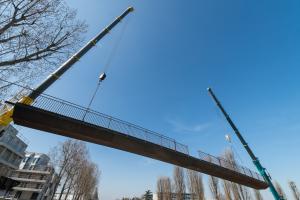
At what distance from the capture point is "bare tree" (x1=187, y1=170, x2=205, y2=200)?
32525 mm

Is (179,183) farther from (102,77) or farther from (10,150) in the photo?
(10,150)

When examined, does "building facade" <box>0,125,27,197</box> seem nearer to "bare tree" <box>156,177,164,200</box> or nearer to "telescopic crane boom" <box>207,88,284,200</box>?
"bare tree" <box>156,177,164,200</box>

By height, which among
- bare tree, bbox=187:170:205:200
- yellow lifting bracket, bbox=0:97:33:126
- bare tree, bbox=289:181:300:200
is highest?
bare tree, bbox=289:181:300:200

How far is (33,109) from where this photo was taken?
33.6ft

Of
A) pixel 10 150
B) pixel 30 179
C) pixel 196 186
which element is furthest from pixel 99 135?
pixel 30 179

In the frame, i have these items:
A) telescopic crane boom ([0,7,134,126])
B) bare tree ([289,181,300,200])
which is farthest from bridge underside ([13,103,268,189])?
bare tree ([289,181,300,200])

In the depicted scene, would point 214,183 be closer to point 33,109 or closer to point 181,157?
point 181,157

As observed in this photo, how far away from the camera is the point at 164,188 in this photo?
151 feet

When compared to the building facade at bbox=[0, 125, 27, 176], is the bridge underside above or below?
below

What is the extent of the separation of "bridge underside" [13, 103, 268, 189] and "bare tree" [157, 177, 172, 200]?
31.6 metres

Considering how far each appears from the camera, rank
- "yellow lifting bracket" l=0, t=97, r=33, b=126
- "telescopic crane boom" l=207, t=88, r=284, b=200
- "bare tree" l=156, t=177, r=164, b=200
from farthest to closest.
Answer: "bare tree" l=156, t=177, r=164, b=200, "telescopic crane boom" l=207, t=88, r=284, b=200, "yellow lifting bracket" l=0, t=97, r=33, b=126

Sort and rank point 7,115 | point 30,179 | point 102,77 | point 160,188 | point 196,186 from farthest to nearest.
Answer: point 30,179, point 160,188, point 196,186, point 102,77, point 7,115

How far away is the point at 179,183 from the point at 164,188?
35.7 feet

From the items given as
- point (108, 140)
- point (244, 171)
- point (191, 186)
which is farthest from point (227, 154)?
point (108, 140)
